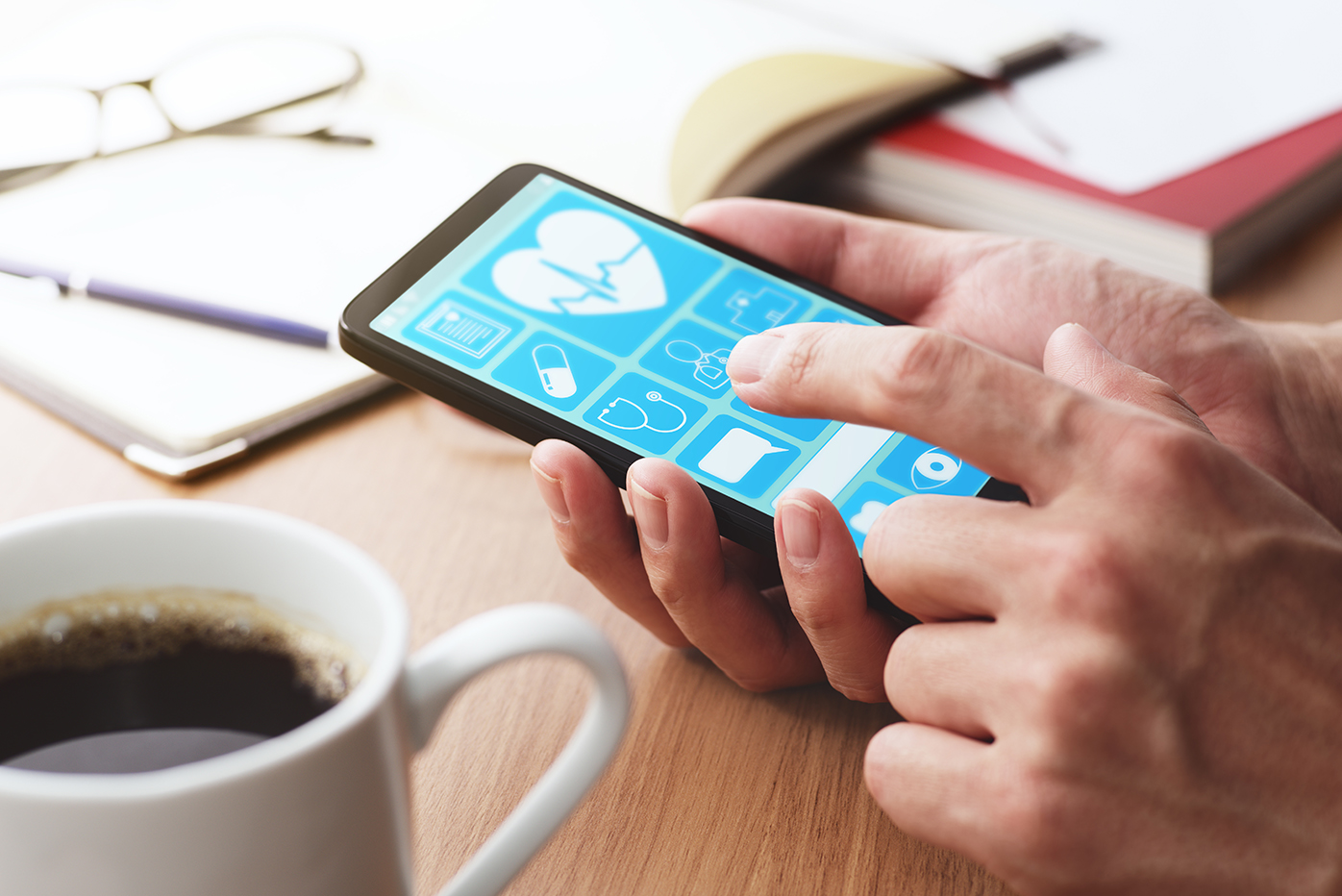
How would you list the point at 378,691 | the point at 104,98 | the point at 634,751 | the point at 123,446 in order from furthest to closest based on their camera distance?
the point at 104,98
the point at 123,446
the point at 634,751
the point at 378,691

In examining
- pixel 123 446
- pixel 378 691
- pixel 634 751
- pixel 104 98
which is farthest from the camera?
pixel 104 98

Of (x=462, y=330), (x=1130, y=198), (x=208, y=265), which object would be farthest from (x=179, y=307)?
(x=1130, y=198)

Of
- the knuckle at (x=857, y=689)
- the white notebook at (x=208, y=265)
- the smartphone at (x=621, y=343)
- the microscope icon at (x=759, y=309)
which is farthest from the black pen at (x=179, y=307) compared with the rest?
the knuckle at (x=857, y=689)

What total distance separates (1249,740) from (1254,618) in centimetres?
4

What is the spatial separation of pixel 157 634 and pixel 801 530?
0.69 feet

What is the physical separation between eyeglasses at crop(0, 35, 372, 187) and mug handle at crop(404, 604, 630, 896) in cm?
56

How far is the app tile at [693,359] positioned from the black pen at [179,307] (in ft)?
0.67

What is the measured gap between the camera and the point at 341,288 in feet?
2.08

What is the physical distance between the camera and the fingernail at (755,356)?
38 cm

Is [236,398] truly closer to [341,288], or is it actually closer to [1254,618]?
[341,288]

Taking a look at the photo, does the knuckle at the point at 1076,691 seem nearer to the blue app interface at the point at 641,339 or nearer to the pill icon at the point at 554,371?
the blue app interface at the point at 641,339

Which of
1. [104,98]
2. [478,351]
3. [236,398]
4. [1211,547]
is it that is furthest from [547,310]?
[104,98]

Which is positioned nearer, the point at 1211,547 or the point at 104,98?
the point at 1211,547

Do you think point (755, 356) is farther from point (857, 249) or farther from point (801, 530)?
point (857, 249)
